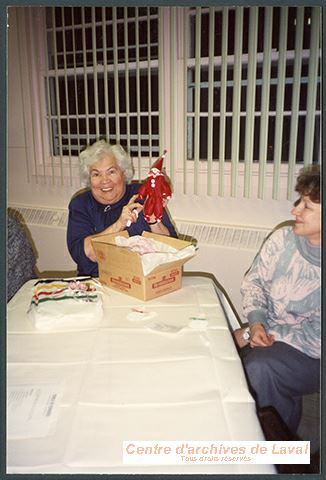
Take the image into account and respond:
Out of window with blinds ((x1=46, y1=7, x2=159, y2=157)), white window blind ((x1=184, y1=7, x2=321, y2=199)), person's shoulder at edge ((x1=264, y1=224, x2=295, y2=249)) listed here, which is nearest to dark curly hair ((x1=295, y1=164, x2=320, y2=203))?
person's shoulder at edge ((x1=264, y1=224, x2=295, y2=249))

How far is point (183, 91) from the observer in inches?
80.6

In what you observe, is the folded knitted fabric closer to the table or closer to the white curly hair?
the table

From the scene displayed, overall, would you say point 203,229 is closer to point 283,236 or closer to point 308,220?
point 283,236

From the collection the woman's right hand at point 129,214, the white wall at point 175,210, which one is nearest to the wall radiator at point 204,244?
the white wall at point 175,210

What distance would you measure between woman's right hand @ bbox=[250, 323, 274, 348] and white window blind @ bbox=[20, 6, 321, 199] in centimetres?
79

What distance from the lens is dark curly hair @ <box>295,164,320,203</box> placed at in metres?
1.21

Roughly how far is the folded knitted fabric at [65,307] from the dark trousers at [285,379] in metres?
0.58

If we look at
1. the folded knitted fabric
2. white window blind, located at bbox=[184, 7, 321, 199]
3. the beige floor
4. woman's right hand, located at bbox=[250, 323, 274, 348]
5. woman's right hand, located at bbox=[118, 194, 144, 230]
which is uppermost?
white window blind, located at bbox=[184, 7, 321, 199]

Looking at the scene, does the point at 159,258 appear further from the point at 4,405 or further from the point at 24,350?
the point at 4,405

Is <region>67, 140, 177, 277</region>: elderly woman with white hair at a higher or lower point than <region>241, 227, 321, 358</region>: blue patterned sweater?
higher

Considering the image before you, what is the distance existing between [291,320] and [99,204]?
3.27 ft

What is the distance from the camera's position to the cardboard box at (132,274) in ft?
4.16

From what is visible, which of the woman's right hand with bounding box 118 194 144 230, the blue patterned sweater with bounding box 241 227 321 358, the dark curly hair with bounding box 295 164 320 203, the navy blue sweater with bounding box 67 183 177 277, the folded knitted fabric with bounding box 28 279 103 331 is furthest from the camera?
the navy blue sweater with bounding box 67 183 177 277

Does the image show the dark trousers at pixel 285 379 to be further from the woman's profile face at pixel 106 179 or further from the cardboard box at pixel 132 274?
the woman's profile face at pixel 106 179
